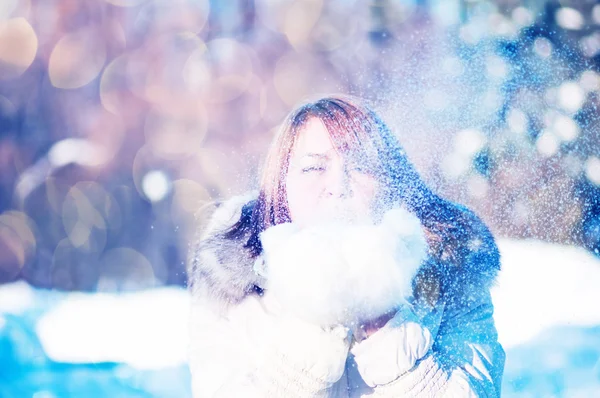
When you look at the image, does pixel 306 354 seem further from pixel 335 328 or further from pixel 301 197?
pixel 301 197

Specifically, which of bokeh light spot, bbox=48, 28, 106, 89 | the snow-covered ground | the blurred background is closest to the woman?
the blurred background

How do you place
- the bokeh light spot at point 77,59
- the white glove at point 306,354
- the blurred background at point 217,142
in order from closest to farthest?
1. the white glove at point 306,354
2. the blurred background at point 217,142
3. the bokeh light spot at point 77,59

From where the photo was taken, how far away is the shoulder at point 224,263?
0.97 metres

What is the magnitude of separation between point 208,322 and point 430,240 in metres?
0.45

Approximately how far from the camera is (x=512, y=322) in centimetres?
151

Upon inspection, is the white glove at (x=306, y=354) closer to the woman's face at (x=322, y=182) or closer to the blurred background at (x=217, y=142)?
the woman's face at (x=322, y=182)

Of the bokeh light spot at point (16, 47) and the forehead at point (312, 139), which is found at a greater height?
the bokeh light spot at point (16, 47)

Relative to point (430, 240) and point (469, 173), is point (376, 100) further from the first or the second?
point (430, 240)

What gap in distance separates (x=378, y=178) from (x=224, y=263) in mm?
348

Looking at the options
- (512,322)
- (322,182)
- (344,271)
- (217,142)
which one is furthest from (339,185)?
(512,322)

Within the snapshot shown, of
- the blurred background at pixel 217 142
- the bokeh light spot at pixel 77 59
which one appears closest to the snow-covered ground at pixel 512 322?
the blurred background at pixel 217 142

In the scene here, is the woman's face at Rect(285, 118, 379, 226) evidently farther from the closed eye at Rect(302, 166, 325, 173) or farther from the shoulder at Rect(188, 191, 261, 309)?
the shoulder at Rect(188, 191, 261, 309)

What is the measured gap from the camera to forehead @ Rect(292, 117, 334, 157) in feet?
3.13

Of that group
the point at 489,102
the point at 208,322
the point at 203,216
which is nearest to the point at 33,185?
the point at 203,216
